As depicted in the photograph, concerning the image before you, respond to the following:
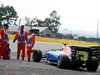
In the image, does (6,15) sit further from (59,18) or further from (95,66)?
(95,66)

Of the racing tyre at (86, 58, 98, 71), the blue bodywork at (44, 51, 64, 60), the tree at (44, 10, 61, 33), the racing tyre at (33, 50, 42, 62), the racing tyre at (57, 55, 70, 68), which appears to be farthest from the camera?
the tree at (44, 10, 61, 33)

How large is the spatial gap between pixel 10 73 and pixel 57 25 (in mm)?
119054

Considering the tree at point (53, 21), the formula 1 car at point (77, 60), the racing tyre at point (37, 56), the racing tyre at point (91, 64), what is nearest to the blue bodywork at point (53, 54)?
the racing tyre at point (37, 56)

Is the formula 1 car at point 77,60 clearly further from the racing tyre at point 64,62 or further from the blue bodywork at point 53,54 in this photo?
the blue bodywork at point 53,54

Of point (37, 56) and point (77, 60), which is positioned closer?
point (77, 60)

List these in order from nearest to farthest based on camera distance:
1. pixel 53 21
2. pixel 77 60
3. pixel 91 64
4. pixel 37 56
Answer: pixel 77 60 → pixel 91 64 → pixel 37 56 → pixel 53 21

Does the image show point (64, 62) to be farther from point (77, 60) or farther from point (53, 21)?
point (53, 21)

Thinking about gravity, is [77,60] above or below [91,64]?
above

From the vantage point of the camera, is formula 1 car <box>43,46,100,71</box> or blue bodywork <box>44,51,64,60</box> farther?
blue bodywork <box>44,51,64,60</box>

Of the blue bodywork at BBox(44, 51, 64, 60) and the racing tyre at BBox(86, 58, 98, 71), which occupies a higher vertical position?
the blue bodywork at BBox(44, 51, 64, 60)

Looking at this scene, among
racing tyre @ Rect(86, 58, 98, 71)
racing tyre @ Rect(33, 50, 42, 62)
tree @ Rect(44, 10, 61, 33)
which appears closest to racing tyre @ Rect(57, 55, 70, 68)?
racing tyre @ Rect(86, 58, 98, 71)

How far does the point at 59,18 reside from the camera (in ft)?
412

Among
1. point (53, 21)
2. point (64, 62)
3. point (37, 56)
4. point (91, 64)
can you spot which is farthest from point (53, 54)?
point (53, 21)

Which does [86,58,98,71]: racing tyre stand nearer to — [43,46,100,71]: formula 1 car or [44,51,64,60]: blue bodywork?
[43,46,100,71]: formula 1 car
